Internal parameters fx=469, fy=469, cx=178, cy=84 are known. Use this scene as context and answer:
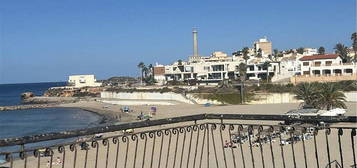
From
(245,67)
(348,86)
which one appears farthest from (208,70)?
(348,86)

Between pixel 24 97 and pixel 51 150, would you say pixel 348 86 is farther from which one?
pixel 24 97

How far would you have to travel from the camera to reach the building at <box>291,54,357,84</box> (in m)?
62.8

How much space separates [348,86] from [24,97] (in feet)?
291

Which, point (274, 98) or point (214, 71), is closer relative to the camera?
point (274, 98)

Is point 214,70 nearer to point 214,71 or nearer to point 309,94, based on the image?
point 214,71

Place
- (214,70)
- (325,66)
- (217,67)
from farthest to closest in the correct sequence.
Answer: (214,70) < (217,67) < (325,66)

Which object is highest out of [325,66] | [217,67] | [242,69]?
[217,67]

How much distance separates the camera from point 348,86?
178 feet

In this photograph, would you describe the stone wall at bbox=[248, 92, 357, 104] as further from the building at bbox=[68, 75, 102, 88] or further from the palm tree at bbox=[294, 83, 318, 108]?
Answer: the building at bbox=[68, 75, 102, 88]

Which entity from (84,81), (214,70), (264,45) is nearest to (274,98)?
(214,70)

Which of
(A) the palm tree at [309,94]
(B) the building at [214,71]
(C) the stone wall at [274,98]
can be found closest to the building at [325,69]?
(B) the building at [214,71]

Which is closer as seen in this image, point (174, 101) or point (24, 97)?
point (174, 101)

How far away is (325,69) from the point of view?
7100 cm

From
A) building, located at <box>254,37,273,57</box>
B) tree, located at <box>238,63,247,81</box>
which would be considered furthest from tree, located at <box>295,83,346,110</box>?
building, located at <box>254,37,273,57</box>
